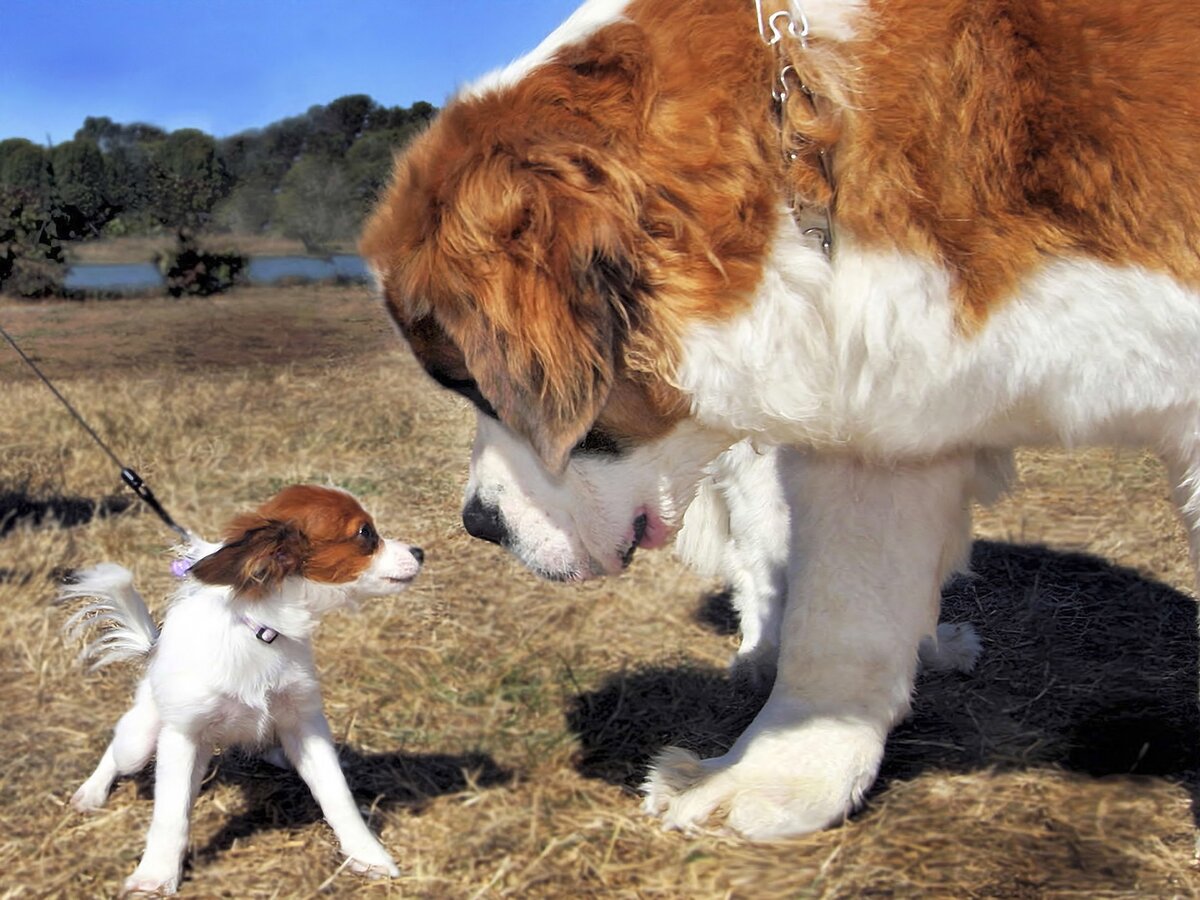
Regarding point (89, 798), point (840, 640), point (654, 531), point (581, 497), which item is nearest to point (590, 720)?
point (840, 640)

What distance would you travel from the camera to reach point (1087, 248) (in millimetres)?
1818

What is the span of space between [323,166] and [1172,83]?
698 cm

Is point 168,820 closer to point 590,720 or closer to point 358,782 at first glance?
point 358,782

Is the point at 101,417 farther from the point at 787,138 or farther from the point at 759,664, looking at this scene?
the point at 787,138

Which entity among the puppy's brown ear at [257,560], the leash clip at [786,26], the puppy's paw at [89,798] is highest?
the leash clip at [786,26]

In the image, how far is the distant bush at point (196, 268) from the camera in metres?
9.00

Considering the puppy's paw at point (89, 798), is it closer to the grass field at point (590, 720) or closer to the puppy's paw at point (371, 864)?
the grass field at point (590, 720)

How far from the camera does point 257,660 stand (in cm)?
229

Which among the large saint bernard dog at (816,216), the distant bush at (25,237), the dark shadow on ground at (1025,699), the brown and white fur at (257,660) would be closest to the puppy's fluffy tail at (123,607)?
the brown and white fur at (257,660)

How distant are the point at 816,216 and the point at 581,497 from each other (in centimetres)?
64

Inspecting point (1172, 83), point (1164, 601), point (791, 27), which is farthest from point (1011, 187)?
point (1164, 601)

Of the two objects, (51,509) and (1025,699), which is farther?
(51,509)

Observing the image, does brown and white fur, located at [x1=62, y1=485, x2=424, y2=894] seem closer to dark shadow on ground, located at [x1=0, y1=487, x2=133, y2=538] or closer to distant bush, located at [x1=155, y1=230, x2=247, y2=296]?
dark shadow on ground, located at [x1=0, y1=487, x2=133, y2=538]

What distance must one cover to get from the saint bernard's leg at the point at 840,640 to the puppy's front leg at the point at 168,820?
3.08 ft
